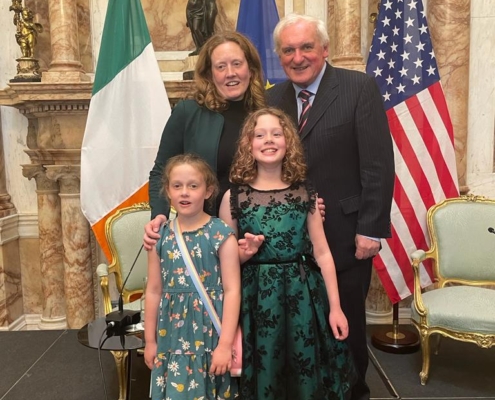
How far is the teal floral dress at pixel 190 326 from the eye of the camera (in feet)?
5.90

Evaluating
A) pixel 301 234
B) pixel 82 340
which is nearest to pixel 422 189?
pixel 301 234

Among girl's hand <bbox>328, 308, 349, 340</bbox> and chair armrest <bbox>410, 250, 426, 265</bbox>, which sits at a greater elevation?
→ girl's hand <bbox>328, 308, 349, 340</bbox>

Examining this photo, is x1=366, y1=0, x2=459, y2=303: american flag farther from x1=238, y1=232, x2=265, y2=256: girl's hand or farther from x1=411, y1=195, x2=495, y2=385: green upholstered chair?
x1=238, y1=232, x2=265, y2=256: girl's hand

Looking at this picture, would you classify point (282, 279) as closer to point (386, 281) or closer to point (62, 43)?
point (386, 281)

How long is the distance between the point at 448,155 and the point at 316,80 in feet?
6.20

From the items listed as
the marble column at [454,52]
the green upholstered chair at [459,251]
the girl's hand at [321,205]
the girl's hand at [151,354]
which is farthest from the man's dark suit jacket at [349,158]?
the marble column at [454,52]

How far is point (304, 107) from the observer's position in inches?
84.1

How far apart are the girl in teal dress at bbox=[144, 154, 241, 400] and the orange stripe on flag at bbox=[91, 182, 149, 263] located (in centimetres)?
202

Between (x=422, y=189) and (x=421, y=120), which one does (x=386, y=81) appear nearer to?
(x=421, y=120)

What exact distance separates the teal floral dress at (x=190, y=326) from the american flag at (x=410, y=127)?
2122mm

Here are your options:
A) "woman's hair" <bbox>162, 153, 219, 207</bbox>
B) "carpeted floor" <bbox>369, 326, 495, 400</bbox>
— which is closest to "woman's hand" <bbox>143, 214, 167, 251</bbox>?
"woman's hair" <bbox>162, 153, 219, 207</bbox>

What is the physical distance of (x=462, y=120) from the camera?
4008 millimetres

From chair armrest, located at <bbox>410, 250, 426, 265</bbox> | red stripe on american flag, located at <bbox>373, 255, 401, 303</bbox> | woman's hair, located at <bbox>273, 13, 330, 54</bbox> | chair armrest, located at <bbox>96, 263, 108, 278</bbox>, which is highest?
woman's hair, located at <bbox>273, 13, 330, 54</bbox>

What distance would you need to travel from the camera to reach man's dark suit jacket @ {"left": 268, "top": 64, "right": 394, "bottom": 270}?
206cm
